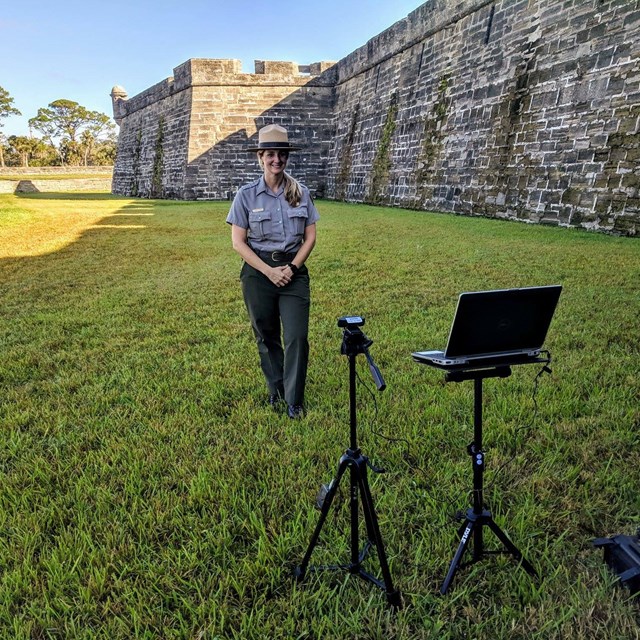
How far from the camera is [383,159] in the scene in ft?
63.8

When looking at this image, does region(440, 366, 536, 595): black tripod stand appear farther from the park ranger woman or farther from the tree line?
the tree line

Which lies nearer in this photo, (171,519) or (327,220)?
(171,519)

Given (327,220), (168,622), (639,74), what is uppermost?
(639,74)

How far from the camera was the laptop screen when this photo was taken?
1.56 m

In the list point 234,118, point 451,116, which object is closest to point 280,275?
point 451,116

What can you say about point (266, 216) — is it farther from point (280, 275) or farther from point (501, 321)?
point (501, 321)

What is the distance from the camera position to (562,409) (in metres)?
3.17

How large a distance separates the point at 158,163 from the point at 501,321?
28.1 m

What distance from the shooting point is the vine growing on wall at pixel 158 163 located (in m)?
26.3

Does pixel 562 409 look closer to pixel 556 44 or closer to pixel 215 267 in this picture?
pixel 215 267

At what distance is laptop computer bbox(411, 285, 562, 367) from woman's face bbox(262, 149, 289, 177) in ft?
6.12

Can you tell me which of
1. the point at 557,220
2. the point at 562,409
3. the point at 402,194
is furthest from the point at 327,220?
the point at 562,409

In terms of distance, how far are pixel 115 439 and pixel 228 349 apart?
65.6 inches

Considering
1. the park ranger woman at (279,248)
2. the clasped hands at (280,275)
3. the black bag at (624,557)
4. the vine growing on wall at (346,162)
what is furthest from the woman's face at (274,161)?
the vine growing on wall at (346,162)
